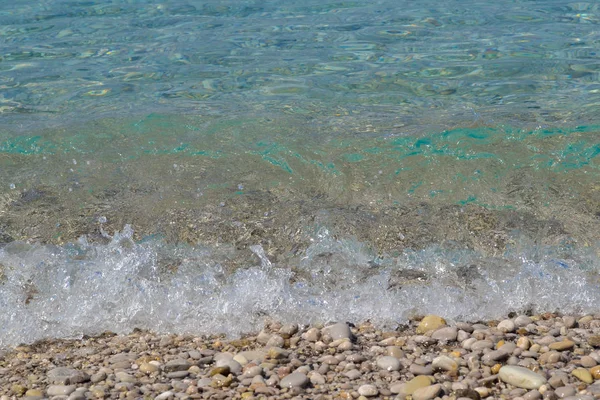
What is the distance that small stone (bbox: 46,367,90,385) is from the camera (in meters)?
3.09

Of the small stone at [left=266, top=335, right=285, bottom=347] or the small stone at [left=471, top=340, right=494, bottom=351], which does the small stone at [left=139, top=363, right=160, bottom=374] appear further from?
the small stone at [left=471, top=340, right=494, bottom=351]

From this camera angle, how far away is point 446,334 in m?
3.43

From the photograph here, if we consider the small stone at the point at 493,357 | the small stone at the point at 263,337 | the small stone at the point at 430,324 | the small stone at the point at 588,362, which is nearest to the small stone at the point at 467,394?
the small stone at the point at 493,357

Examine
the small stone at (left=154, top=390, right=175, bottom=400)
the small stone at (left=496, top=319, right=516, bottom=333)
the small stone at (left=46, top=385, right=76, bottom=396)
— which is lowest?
the small stone at (left=496, top=319, right=516, bottom=333)

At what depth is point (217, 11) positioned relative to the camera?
27.8ft

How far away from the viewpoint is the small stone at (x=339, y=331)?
11.3 ft

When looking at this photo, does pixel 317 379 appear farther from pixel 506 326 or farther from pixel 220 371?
pixel 506 326

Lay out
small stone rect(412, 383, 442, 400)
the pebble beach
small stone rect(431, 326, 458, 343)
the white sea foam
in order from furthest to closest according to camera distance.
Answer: the white sea foam, small stone rect(431, 326, 458, 343), the pebble beach, small stone rect(412, 383, 442, 400)

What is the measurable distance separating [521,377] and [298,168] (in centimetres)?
256

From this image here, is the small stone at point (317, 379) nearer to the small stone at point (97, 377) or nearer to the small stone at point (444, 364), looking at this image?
the small stone at point (444, 364)

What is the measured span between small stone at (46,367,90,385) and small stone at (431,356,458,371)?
1434mm

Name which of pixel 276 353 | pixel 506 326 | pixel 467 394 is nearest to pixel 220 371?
pixel 276 353

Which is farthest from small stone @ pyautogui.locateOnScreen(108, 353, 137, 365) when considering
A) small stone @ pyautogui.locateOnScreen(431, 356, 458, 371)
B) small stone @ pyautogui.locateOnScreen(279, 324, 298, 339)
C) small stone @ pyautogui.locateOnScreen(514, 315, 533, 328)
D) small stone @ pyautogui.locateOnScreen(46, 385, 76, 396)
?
small stone @ pyautogui.locateOnScreen(514, 315, 533, 328)

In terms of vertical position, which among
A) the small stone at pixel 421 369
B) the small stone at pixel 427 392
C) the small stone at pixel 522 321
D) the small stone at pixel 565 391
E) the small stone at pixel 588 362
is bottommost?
the small stone at pixel 522 321
